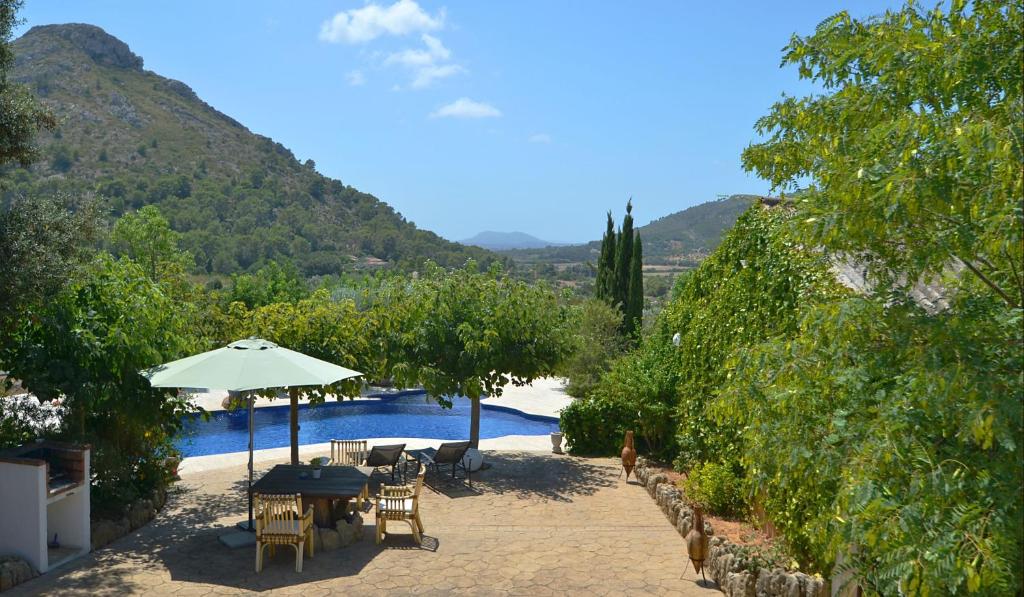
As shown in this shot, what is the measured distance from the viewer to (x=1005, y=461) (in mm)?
3951

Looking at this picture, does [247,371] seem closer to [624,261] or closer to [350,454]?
[350,454]

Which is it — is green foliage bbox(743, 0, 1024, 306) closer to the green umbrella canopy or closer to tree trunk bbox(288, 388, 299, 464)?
the green umbrella canopy

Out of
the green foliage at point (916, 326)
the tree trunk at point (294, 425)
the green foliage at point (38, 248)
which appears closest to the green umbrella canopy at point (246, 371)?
the green foliage at point (38, 248)

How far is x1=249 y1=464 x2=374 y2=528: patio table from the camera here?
31.7 feet

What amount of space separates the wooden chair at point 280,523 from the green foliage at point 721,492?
5.72 meters

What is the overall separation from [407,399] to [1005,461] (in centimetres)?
2243

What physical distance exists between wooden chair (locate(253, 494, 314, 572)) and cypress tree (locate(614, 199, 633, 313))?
81.7 feet

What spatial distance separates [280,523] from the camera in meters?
8.96

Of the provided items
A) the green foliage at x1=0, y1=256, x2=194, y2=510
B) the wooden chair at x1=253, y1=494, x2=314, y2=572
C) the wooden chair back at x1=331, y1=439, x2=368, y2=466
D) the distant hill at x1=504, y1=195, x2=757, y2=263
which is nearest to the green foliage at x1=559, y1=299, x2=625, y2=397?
the wooden chair back at x1=331, y1=439, x2=368, y2=466

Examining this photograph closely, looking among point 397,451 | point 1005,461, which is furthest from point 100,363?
point 1005,461

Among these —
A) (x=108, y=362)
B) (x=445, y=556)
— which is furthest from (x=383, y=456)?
(x=108, y=362)

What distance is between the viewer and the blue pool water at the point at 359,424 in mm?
19891

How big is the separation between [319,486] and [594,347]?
16309mm

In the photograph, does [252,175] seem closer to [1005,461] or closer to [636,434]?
[636,434]
